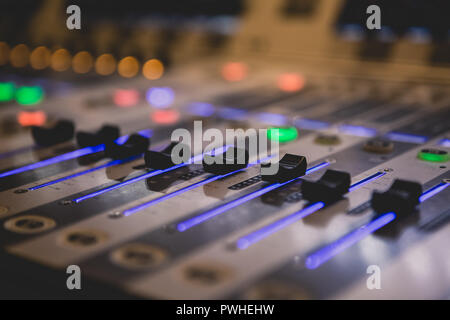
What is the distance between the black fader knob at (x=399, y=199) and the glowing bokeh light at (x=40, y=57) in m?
3.34

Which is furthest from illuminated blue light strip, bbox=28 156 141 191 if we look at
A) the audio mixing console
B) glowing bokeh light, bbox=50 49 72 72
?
glowing bokeh light, bbox=50 49 72 72

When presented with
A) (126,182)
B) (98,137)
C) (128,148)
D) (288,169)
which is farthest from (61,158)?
(288,169)

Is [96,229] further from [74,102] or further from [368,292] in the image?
[74,102]

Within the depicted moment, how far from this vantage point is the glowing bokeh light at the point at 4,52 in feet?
14.4

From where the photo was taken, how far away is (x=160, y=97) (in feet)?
10.4

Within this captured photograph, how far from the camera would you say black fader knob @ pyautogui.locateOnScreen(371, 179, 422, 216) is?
4.71 feet

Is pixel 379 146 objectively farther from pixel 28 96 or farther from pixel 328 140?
pixel 28 96

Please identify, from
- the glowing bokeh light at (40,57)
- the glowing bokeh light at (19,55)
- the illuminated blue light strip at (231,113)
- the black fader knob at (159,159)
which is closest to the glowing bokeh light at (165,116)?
the illuminated blue light strip at (231,113)

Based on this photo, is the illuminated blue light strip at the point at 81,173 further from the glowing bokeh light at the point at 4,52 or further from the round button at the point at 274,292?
the glowing bokeh light at the point at 4,52

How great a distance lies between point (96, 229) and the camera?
4.60 ft

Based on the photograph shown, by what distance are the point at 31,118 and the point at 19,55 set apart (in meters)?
1.95

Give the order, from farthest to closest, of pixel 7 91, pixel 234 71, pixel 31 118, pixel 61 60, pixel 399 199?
pixel 61 60, pixel 234 71, pixel 7 91, pixel 31 118, pixel 399 199
